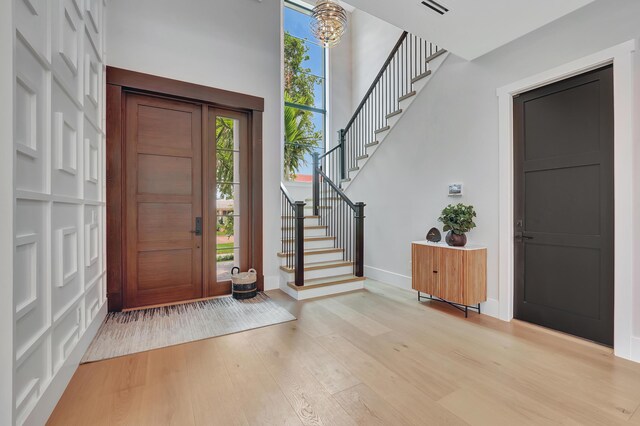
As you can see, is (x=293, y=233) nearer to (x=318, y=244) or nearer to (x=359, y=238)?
(x=318, y=244)

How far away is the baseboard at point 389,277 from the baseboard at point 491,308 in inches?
43.5

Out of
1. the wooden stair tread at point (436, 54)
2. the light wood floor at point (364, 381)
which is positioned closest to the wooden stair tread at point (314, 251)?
the light wood floor at point (364, 381)

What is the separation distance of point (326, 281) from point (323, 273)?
0.57 ft

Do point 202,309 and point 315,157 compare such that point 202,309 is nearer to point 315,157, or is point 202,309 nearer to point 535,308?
point 315,157

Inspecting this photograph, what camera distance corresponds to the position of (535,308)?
293 cm

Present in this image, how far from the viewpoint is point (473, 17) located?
2.60 m

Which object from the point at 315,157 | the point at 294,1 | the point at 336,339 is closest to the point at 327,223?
the point at 315,157

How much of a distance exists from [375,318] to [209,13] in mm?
4286

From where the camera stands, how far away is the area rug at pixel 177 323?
8.13 feet

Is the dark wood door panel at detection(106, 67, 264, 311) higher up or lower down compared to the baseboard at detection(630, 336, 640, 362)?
higher up

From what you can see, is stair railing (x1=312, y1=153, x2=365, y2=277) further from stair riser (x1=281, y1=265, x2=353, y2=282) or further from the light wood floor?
the light wood floor

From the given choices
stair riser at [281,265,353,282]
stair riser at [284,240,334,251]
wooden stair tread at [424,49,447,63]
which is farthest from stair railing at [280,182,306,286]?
wooden stair tread at [424,49,447,63]

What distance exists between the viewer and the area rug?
2477 millimetres

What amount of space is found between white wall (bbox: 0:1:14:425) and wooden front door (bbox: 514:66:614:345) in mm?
3845
